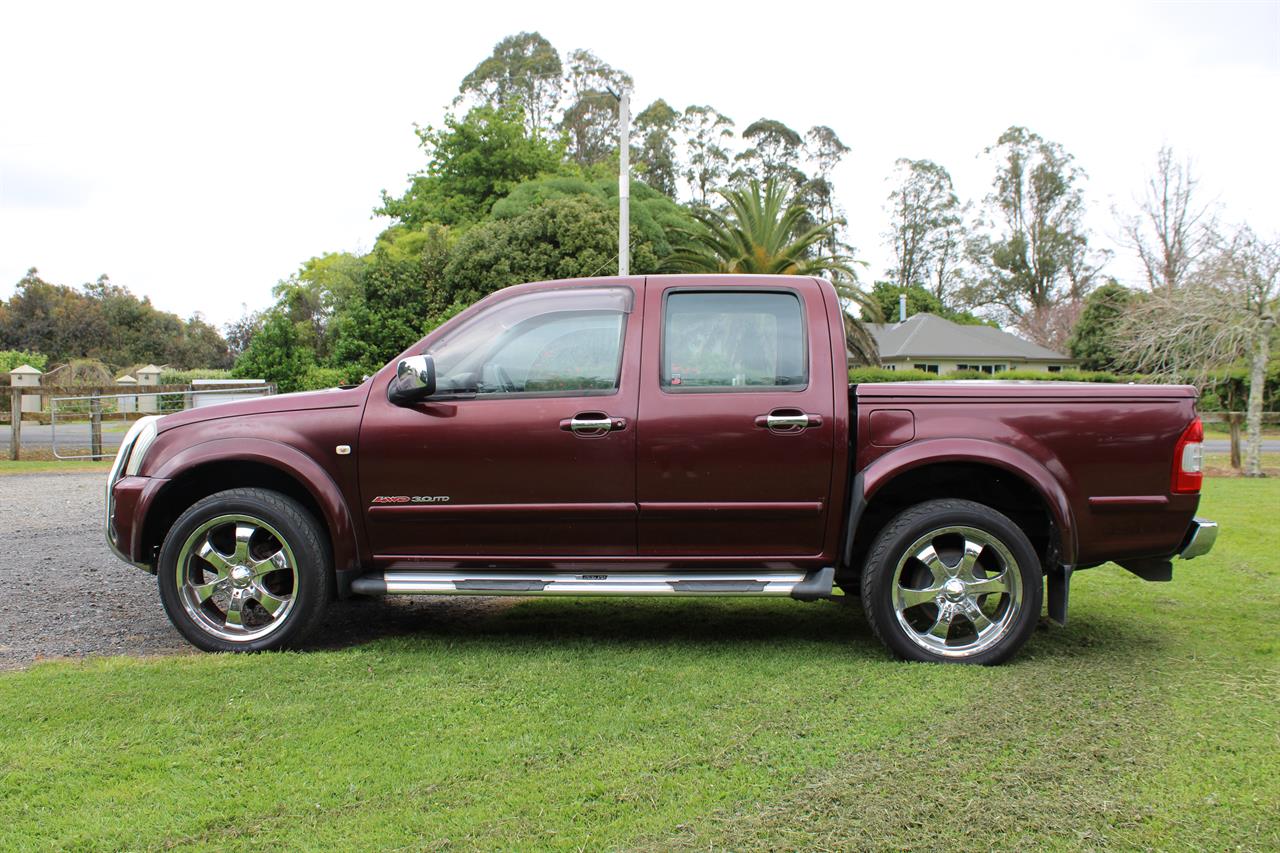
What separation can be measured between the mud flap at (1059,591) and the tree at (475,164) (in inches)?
1458

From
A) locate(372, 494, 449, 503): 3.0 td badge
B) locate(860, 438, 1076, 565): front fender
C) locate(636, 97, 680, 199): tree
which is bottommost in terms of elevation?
locate(372, 494, 449, 503): 3.0 td badge

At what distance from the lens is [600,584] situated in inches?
186

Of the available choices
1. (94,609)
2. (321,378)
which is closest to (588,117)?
(321,378)

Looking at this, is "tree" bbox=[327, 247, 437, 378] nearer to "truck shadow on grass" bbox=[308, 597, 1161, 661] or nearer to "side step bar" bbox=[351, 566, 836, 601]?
"truck shadow on grass" bbox=[308, 597, 1161, 661]

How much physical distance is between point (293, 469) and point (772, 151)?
60251mm

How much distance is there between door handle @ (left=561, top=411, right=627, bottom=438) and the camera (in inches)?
184

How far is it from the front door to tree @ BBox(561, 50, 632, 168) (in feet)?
182

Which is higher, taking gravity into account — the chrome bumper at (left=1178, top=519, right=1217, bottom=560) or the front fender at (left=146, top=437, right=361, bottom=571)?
the front fender at (left=146, top=437, right=361, bottom=571)

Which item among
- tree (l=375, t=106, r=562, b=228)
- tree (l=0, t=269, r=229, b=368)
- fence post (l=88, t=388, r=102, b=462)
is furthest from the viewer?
tree (l=0, t=269, r=229, b=368)

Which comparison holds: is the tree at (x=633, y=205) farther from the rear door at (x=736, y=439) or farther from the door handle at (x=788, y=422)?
the door handle at (x=788, y=422)

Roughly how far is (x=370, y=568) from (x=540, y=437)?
1.15 metres

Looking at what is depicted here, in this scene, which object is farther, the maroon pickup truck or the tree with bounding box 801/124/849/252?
the tree with bounding box 801/124/849/252

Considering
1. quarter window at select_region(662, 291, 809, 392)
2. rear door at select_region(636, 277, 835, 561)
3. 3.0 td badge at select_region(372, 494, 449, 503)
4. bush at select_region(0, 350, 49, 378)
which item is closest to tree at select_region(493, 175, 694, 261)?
quarter window at select_region(662, 291, 809, 392)

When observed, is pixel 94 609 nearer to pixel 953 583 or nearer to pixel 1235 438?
pixel 953 583
